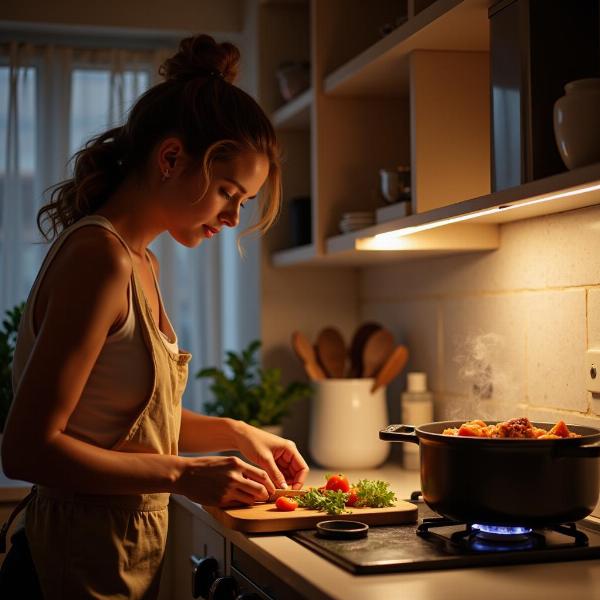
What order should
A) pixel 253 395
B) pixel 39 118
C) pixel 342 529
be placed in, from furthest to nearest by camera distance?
pixel 39 118
pixel 253 395
pixel 342 529

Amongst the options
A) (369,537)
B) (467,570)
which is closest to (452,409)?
(369,537)

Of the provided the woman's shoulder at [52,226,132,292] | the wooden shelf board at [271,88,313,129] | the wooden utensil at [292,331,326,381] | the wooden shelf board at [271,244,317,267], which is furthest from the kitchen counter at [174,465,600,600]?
the wooden shelf board at [271,88,313,129]

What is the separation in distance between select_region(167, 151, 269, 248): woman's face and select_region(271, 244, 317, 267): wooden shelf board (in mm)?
776

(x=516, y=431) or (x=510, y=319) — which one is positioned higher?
(x=510, y=319)

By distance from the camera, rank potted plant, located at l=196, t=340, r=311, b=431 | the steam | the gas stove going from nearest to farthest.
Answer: the gas stove
the steam
potted plant, located at l=196, t=340, r=311, b=431

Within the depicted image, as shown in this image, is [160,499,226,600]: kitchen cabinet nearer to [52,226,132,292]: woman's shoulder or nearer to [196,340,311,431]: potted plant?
[196,340,311,431]: potted plant

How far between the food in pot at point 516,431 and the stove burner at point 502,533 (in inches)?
5.4

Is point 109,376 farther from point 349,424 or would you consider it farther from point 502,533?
point 349,424

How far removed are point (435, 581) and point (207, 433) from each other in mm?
698

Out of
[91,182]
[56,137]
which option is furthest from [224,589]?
[56,137]

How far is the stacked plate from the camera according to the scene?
2.17 meters

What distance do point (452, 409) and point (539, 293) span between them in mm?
513

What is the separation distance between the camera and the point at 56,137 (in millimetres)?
3047

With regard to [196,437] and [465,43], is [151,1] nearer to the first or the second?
[465,43]
